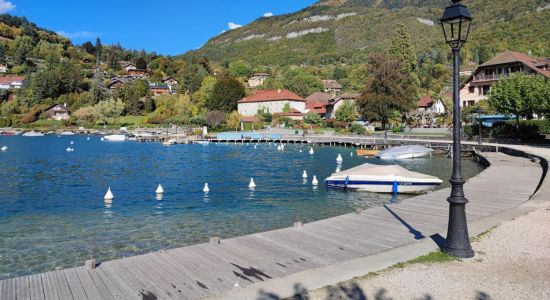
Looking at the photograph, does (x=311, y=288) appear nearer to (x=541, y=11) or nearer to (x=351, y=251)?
(x=351, y=251)

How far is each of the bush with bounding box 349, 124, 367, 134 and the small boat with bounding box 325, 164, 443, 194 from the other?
52403 millimetres

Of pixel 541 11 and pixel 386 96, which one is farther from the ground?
pixel 541 11

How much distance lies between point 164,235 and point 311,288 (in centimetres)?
1009

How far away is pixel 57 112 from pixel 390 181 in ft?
456

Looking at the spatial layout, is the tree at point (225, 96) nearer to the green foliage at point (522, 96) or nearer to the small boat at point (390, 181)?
the green foliage at point (522, 96)

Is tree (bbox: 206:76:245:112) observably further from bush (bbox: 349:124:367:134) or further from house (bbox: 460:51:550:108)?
house (bbox: 460:51:550:108)

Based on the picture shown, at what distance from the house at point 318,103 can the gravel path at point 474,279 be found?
100867mm

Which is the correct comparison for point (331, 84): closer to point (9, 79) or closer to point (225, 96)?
point (225, 96)

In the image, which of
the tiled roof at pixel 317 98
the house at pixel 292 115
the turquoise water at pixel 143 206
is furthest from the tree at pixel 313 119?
the turquoise water at pixel 143 206

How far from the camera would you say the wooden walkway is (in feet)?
27.2

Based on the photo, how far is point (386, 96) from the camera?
241ft

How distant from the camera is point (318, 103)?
391 ft

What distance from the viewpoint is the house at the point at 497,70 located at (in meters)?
64.6

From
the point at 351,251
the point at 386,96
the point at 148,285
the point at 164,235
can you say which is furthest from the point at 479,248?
the point at 386,96
